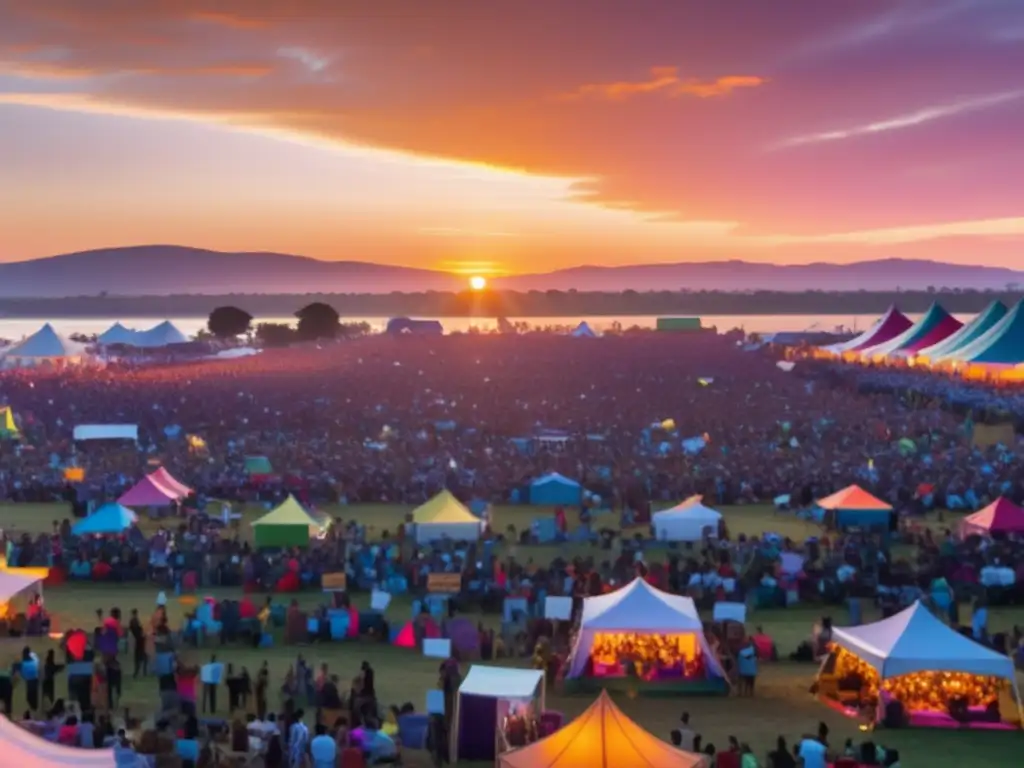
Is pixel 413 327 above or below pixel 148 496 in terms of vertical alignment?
below

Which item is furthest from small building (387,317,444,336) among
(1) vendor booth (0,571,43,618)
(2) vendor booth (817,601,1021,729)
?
(2) vendor booth (817,601,1021,729)

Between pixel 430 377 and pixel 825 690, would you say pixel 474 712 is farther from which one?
pixel 430 377

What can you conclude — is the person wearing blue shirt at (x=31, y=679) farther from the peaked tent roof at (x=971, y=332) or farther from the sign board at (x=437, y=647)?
the peaked tent roof at (x=971, y=332)

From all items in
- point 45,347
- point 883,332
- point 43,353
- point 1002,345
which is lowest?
point 43,353

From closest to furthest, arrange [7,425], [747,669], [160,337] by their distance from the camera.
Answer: [747,669] → [7,425] → [160,337]

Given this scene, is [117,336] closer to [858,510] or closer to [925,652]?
[858,510]

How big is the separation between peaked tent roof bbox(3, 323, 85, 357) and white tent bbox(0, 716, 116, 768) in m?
62.1

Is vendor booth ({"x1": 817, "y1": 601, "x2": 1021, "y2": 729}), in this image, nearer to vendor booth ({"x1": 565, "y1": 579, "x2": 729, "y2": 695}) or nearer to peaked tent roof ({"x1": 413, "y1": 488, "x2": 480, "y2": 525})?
vendor booth ({"x1": 565, "y1": 579, "x2": 729, "y2": 695})

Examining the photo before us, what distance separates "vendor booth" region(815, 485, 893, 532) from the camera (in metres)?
24.2

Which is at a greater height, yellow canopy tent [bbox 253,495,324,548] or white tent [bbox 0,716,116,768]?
white tent [bbox 0,716,116,768]

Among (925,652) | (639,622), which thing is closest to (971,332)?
(639,622)

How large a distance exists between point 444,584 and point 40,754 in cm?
981

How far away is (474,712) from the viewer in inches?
484

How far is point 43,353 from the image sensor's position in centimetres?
6800
